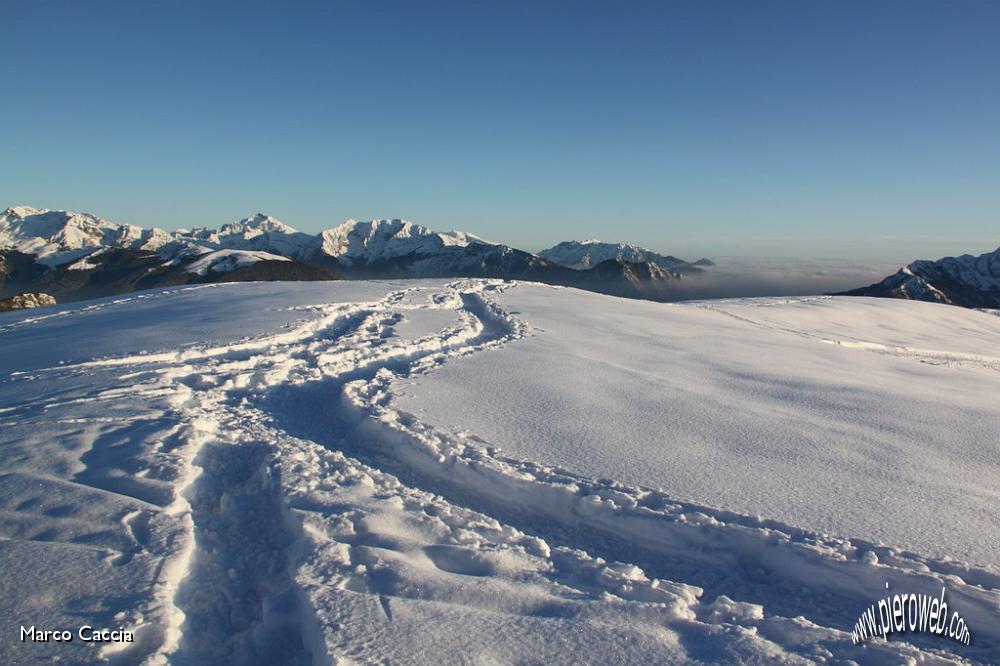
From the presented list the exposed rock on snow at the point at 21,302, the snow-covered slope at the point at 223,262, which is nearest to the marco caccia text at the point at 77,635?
the exposed rock on snow at the point at 21,302

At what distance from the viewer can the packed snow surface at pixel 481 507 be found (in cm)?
429

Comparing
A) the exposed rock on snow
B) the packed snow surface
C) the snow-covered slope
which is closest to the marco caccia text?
the packed snow surface

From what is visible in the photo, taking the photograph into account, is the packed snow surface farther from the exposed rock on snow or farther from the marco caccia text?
the exposed rock on snow

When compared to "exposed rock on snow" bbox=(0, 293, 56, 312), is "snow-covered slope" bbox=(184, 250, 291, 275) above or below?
above

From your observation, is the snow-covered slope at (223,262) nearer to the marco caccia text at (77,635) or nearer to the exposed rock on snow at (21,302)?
the exposed rock on snow at (21,302)

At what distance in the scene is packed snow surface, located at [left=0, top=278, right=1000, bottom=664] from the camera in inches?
169

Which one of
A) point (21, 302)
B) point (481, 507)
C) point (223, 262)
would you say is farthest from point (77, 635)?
point (223, 262)

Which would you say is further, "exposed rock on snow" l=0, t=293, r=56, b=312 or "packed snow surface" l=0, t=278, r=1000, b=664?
"exposed rock on snow" l=0, t=293, r=56, b=312

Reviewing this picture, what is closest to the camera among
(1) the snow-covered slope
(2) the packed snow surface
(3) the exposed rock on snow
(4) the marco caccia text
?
(4) the marco caccia text

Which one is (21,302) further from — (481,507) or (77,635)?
(481,507)

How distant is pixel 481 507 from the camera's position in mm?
6480

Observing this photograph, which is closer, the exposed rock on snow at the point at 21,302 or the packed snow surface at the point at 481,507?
the packed snow surface at the point at 481,507

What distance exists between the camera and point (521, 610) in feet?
14.7

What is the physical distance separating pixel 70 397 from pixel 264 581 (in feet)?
23.1
